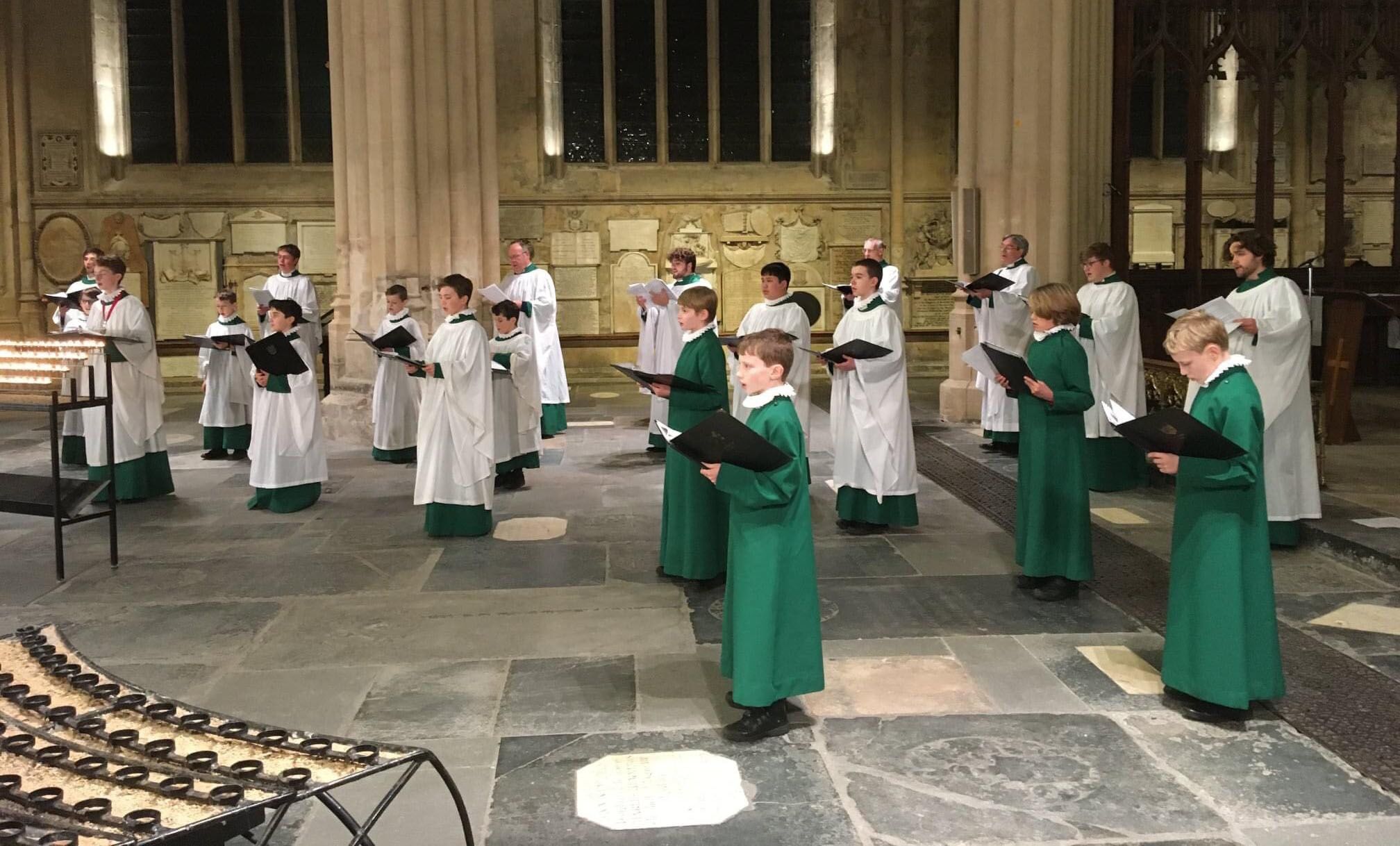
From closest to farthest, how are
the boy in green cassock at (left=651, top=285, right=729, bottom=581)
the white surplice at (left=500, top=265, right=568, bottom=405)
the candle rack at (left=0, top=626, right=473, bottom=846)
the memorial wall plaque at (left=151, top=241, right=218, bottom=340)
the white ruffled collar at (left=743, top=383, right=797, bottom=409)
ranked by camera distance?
the candle rack at (left=0, top=626, right=473, bottom=846) → the white ruffled collar at (left=743, top=383, right=797, bottom=409) → the boy in green cassock at (left=651, top=285, right=729, bottom=581) → the white surplice at (left=500, top=265, right=568, bottom=405) → the memorial wall plaque at (left=151, top=241, right=218, bottom=340)

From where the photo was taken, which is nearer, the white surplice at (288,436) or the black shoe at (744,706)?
the black shoe at (744,706)

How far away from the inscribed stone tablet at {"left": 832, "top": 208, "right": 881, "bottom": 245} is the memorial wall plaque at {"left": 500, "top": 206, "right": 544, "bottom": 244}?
4060mm

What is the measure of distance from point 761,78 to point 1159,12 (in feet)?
23.3

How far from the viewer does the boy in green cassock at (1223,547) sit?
175 inches

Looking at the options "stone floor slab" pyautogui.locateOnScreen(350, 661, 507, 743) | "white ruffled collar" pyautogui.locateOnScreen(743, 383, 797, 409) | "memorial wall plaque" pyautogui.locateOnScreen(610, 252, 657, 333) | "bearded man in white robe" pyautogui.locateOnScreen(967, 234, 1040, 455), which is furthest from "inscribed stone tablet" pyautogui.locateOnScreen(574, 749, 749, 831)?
"memorial wall plaque" pyautogui.locateOnScreen(610, 252, 657, 333)

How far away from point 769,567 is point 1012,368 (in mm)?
2120

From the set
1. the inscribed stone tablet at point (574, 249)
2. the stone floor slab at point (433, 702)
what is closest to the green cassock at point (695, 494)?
the stone floor slab at point (433, 702)

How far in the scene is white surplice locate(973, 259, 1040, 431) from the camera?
10148 millimetres

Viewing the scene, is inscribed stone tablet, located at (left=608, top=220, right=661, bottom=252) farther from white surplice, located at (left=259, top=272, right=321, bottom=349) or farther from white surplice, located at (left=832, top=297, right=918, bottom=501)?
white surplice, located at (left=832, top=297, right=918, bottom=501)

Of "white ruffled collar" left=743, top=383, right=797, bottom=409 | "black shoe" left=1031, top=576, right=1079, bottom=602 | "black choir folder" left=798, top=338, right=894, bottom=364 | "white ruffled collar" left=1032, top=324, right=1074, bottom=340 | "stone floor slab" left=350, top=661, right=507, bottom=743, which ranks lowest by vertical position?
"stone floor slab" left=350, top=661, right=507, bottom=743

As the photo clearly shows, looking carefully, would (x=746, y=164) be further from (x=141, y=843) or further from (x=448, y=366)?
(x=141, y=843)

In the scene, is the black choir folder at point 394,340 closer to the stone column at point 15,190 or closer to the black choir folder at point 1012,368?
the black choir folder at point 1012,368

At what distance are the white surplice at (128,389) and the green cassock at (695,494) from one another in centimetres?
446

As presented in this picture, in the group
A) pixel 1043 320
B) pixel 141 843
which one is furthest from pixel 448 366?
pixel 141 843
